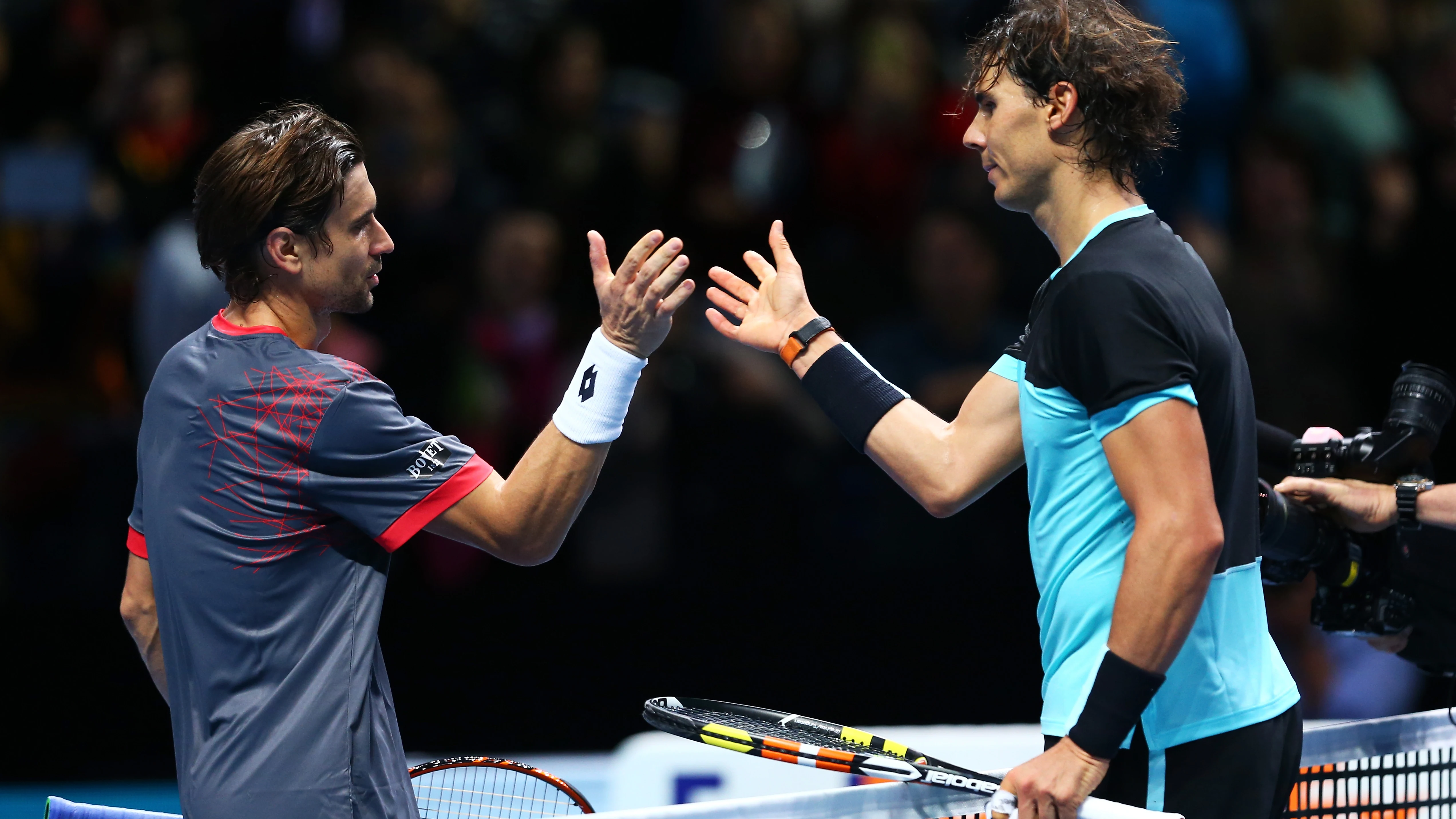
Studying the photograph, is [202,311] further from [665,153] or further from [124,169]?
[665,153]

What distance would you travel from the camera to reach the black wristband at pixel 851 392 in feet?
8.27

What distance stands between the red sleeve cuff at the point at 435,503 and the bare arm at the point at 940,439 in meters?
0.57

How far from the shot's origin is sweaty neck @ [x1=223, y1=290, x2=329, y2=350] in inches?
87.4

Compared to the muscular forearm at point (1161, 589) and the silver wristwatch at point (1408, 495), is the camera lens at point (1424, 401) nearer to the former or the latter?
the silver wristwatch at point (1408, 495)

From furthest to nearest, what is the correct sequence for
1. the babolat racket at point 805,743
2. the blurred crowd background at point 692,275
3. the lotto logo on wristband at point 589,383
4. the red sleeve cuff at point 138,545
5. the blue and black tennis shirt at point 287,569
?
1. the blurred crowd background at point 692,275
2. the red sleeve cuff at point 138,545
3. the lotto logo on wristband at point 589,383
4. the babolat racket at point 805,743
5. the blue and black tennis shirt at point 287,569

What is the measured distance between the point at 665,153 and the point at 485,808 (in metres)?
3.71

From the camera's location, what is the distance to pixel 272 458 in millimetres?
2084

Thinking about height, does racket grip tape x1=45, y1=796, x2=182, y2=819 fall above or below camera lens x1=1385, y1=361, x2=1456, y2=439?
below

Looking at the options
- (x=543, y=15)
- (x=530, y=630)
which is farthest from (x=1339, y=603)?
(x=543, y=15)

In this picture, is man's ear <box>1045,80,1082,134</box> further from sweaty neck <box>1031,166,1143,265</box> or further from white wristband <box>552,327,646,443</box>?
white wristband <box>552,327,646,443</box>

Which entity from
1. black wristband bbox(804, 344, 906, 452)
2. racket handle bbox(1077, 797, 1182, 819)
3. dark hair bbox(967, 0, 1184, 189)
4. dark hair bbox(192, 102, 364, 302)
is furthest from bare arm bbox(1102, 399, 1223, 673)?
dark hair bbox(192, 102, 364, 302)

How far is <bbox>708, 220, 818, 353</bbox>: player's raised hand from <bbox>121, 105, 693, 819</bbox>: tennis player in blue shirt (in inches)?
17.3

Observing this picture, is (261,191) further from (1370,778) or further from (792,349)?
(1370,778)

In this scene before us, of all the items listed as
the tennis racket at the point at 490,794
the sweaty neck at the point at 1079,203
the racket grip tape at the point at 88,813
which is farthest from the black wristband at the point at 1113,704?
the racket grip tape at the point at 88,813
